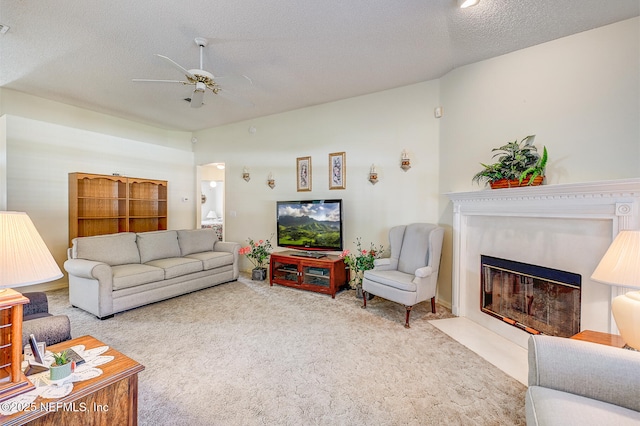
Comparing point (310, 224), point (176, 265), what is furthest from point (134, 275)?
point (310, 224)

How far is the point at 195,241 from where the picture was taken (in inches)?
183

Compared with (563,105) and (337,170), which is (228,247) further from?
(563,105)

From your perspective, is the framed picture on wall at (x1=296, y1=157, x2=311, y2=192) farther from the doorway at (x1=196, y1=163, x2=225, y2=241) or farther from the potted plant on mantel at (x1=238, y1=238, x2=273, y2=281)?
the doorway at (x1=196, y1=163, x2=225, y2=241)

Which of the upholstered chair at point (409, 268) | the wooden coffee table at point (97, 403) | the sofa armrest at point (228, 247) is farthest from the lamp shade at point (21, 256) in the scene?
the sofa armrest at point (228, 247)

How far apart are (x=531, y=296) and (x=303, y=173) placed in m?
3.41

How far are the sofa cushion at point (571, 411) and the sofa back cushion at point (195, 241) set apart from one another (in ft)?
14.8

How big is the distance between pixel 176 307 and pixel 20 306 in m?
A: 2.58

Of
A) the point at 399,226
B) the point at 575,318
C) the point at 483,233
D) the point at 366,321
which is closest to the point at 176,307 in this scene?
the point at 366,321

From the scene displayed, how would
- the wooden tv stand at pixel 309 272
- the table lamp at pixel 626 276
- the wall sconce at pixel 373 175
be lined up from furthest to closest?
the wall sconce at pixel 373 175 → the wooden tv stand at pixel 309 272 → the table lamp at pixel 626 276

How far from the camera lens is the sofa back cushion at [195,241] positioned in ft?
14.8

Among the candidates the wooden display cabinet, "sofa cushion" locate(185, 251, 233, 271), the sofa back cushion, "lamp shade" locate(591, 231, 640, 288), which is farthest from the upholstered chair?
the wooden display cabinet

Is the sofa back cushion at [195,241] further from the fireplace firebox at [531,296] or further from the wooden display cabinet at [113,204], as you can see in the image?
the fireplace firebox at [531,296]

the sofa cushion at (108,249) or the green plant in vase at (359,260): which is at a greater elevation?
the sofa cushion at (108,249)

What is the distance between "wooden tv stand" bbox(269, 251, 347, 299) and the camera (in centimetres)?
389
